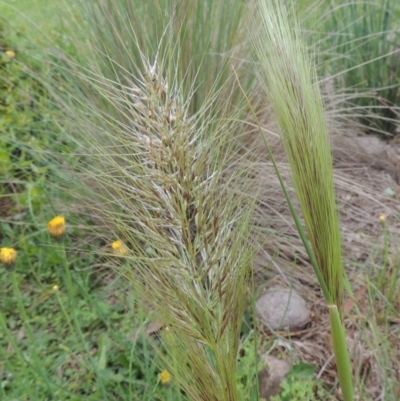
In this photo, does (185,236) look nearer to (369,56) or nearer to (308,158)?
(308,158)

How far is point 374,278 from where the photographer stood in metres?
1.54

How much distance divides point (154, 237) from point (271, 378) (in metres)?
0.84

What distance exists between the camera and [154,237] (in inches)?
27.8

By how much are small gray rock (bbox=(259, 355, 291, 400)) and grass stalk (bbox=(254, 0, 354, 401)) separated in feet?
2.32

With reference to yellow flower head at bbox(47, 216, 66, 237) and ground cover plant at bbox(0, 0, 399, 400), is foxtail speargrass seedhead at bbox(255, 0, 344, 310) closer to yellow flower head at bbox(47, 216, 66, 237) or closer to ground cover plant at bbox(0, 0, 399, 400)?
ground cover plant at bbox(0, 0, 399, 400)

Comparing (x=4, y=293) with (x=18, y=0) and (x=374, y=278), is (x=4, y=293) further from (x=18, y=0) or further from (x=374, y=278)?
(x=18, y=0)

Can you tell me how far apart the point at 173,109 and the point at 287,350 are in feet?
3.41

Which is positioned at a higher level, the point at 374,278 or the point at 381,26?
the point at 381,26

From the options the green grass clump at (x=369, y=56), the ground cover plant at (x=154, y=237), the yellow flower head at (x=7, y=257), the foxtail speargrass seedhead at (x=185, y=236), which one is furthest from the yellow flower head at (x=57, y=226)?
the green grass clump at (x=369, y=56)

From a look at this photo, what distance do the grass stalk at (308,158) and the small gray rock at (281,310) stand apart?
2.86ft

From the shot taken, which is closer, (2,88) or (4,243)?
(4,243)

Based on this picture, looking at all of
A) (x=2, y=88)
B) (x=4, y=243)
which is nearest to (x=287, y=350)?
(x=4, y=243)

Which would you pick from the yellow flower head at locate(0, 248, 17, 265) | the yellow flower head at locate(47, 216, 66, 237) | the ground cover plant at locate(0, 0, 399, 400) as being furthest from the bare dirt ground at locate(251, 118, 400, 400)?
the yellow flower head at locate(0, 248, 17, 265)

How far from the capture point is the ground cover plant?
2.32ft
